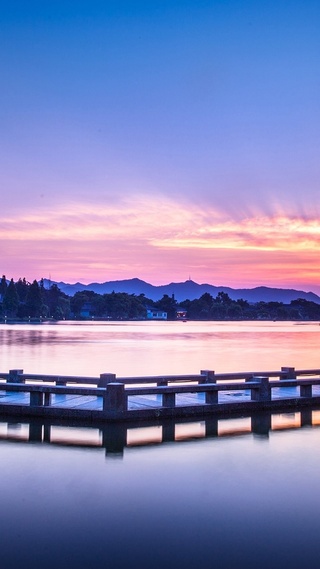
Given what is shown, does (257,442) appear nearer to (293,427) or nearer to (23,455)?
(293,427)

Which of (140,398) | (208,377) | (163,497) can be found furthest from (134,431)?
(163,497)

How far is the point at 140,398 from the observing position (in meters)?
16.1

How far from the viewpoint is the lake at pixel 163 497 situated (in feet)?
23.1

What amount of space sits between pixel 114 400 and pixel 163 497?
15.3 feet

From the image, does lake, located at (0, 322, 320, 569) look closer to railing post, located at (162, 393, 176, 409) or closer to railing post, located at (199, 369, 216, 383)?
railing post, located at (162, 393, 176, 409)

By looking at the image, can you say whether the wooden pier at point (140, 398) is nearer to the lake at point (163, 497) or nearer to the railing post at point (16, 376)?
the railing post at point (16, 376)

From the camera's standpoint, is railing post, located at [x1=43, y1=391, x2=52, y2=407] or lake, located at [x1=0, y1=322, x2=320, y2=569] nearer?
lake, located at [x1=0, y1=322, x2=320, y2=569]

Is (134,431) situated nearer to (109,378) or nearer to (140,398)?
(109,378)

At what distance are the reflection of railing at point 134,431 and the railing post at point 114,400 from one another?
0.34m

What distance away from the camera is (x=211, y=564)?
6727 mm

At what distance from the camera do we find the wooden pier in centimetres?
1369

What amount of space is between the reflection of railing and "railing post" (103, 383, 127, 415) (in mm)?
343

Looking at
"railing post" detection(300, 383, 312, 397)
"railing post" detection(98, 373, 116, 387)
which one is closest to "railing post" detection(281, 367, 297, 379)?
"railing post" detection(300, 383, 312, 397)

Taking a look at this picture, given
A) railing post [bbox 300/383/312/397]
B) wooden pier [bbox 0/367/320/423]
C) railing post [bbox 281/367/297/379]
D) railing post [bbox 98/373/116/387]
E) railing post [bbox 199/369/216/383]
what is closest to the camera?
wooden pier [bbox 0/367/320/423]
